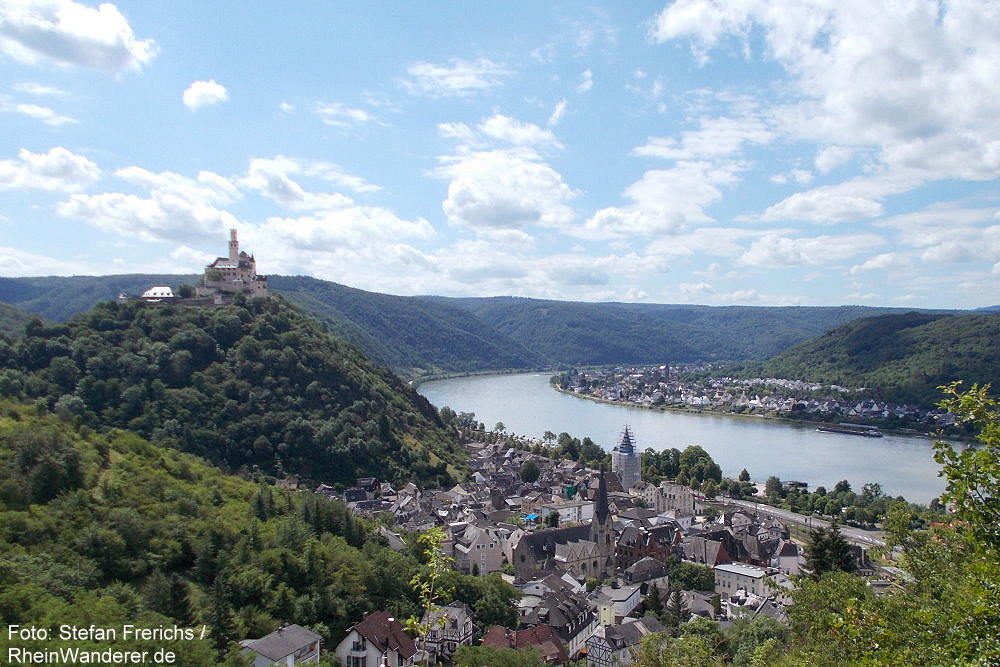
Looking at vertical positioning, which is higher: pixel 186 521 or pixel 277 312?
pixel 277 312

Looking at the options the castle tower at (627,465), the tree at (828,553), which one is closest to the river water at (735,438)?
the castle tower at (627,465)

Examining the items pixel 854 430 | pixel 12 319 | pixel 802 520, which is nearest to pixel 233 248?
pixel 12 319

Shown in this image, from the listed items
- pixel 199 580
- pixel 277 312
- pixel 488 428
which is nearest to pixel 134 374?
Result: pixel 277 312

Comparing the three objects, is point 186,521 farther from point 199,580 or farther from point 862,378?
point 862,378

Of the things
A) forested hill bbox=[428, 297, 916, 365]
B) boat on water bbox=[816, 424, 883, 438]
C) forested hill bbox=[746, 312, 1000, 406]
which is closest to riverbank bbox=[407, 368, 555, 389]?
forested hill bbox=[428, 297, 916, 365]

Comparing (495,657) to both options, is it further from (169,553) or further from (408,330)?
(408,330)

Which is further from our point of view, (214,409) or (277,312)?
(277,312)
